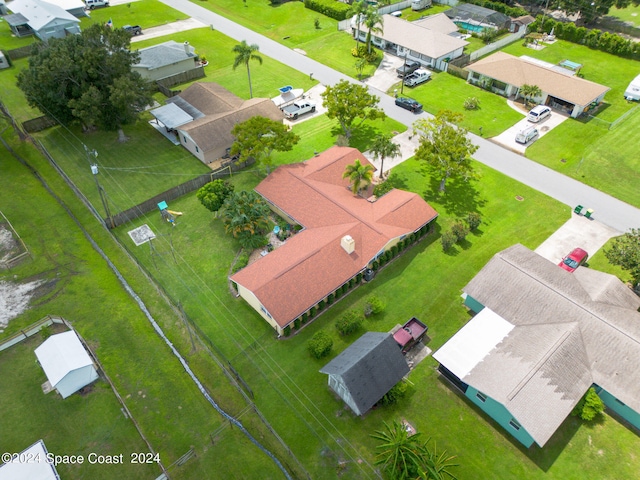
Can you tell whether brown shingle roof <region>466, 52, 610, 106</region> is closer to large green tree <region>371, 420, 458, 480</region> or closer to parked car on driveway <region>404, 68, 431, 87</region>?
parked car on driveway <region>404, 68, 431, 87</region>

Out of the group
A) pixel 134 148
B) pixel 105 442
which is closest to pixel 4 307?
pixel 105 442

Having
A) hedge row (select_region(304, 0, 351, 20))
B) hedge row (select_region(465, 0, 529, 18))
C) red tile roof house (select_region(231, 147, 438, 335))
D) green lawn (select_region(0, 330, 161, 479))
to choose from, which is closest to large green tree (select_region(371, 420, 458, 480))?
red tile roof house (select_region(231, 147, 438, 335))

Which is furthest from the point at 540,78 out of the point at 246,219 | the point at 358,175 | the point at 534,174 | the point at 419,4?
the point at 246,219

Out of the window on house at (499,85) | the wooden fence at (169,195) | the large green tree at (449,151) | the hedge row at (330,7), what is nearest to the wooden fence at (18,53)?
the wooden fence at (169,195)

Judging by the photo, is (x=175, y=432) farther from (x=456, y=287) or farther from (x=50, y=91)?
(x=50, y=91)

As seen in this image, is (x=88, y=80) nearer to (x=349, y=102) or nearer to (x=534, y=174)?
(x=349, y=102)

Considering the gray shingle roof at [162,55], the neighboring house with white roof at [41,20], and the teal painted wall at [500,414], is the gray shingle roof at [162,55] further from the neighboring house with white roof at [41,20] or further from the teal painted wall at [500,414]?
the teal painted wall at [500,414]
